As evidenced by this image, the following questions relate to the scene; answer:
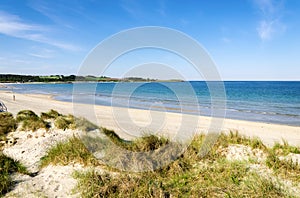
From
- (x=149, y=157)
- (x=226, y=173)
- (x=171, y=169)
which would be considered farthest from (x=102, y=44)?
(x=226, y=173)

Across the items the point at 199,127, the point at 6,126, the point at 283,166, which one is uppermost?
the point at 283,166

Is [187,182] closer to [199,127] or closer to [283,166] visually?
[283,166]

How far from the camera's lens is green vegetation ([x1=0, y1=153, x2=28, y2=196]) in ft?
14.2

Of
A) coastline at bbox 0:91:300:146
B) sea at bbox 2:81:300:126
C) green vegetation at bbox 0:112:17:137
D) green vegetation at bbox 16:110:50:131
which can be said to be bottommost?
sea at bbox 2:81:300:126

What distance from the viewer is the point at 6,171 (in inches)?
191

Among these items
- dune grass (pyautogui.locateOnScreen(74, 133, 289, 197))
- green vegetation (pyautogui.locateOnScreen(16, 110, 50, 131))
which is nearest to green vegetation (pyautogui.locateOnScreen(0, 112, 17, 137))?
green vegetation (pyautogui.locateOnScreen(16, 110, 50, 131))

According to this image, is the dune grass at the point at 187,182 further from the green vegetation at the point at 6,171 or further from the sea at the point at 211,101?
the sea at the point at 211,101

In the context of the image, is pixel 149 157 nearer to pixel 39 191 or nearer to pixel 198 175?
pixel 198 175

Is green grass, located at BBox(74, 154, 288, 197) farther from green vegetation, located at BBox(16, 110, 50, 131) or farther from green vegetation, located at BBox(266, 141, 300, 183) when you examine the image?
green vegetation, located at BBox(16, 110, 50, 131)

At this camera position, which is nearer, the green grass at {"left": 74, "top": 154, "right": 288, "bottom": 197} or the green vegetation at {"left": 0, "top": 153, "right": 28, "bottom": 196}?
the green grass at {"left": 74, "top": 154, "right": 288, "bottom": 197}

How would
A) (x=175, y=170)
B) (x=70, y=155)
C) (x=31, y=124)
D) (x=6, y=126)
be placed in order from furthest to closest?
(x=6, y=126), (x=31, y=124), (x=70, y=155), (x=175, y=170)

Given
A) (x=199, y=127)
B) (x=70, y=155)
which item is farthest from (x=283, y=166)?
(x=199, y=127)

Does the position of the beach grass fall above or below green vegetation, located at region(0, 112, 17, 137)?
above

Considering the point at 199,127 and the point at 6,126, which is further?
the point at 199,127
